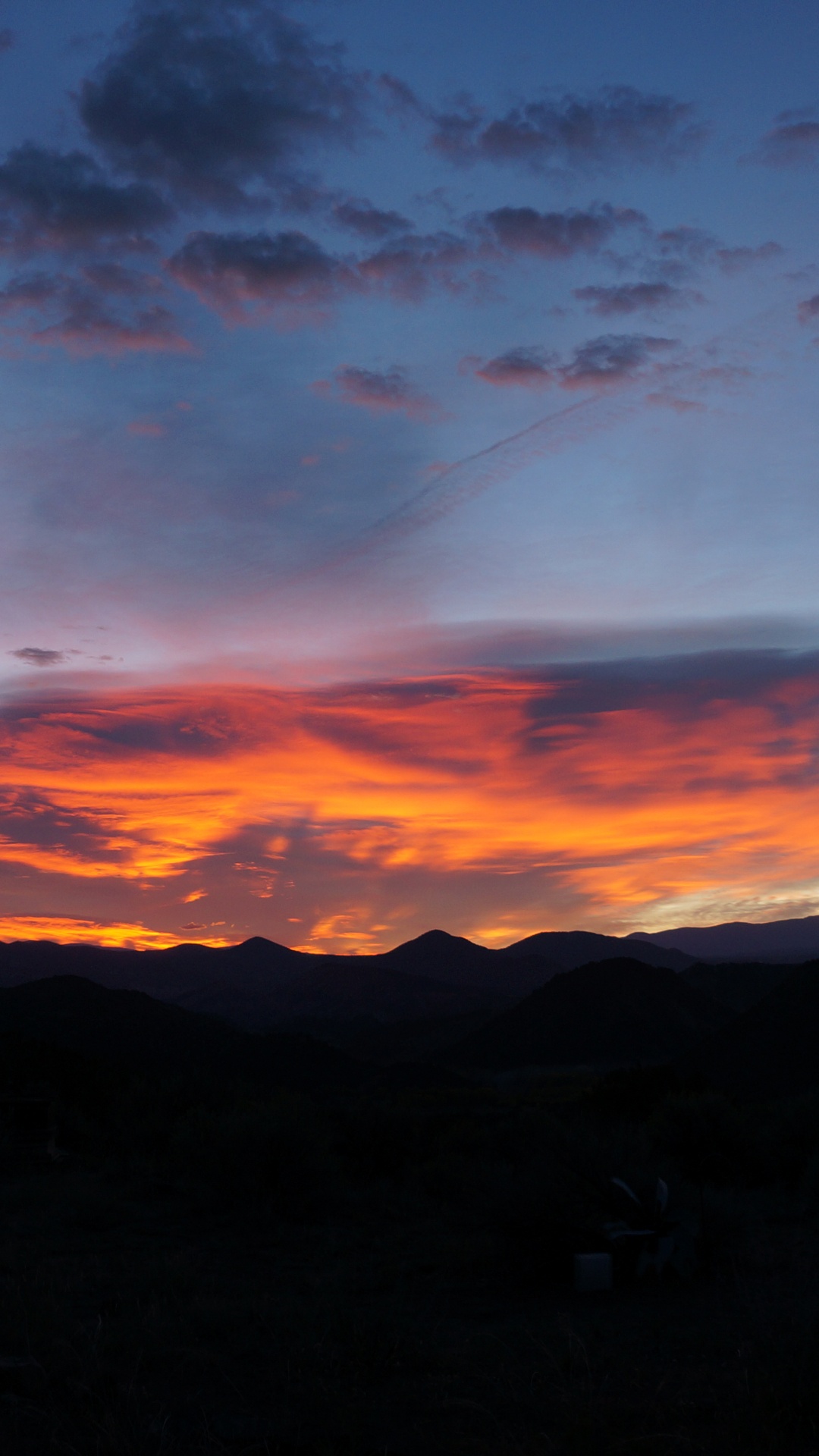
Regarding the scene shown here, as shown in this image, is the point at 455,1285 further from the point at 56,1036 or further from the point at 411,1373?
the point at 56,1036

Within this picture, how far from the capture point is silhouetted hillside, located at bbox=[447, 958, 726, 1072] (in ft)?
208

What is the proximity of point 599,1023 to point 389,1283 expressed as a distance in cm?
5865

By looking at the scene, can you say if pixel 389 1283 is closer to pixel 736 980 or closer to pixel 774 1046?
pixel 774 1046

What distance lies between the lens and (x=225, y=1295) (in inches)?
400

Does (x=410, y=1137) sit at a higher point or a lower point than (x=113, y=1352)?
lower

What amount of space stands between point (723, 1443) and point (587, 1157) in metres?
6.91

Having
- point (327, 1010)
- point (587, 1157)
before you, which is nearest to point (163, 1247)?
point (587, 1157)

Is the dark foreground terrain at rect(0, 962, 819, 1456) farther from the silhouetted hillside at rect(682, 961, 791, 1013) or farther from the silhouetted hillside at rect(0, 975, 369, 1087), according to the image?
the silhouetted hillside at rect(682, 961, 791, 1013)

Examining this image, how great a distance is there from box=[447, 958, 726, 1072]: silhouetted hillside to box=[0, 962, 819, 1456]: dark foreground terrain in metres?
39.9

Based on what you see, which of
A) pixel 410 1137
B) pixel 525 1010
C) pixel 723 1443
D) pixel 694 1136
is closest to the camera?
pixel 723 1443

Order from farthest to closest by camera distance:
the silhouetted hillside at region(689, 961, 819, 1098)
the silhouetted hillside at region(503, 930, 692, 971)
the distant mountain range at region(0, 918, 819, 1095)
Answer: the silhouetted hillside at region(503, 930, 692, 971), the distant mountain range at region(0, 918, 819, 1095), the silhouetted hillside at region(689, 961, 819, 1098)

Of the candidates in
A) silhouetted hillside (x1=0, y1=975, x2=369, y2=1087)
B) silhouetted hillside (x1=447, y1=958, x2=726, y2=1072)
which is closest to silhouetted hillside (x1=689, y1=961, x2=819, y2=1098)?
silhouetted hillside (x1=447, y1=958, x2=726, y2=1072)

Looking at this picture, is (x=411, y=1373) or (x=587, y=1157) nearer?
(x=411, y=1373)

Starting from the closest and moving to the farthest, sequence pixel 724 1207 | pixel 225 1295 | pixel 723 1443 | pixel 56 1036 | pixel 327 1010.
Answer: pixel 723 1443 < pixel 225 1295 < pixel 724 1207 < pixel 56 1036 < pixel 327 1010
